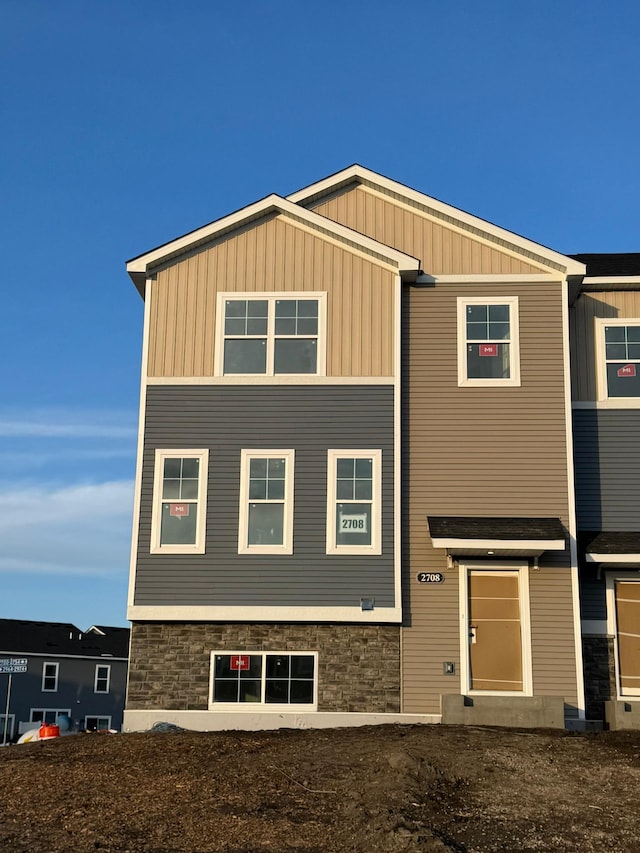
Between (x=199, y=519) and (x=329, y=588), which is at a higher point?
(x=199, y=519)

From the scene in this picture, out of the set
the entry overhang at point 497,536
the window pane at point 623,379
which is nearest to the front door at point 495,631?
the entry overhang at point 497,536

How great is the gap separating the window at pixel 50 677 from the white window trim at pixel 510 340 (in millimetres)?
42745

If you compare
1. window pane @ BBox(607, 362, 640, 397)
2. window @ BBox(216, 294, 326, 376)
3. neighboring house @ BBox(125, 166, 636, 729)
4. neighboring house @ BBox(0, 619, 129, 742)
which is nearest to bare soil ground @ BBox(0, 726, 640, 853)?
neighboring house @ BBox(125, 166, 636, 729)

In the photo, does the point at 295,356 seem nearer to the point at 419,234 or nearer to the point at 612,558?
the point at 419,234

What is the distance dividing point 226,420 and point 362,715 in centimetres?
531

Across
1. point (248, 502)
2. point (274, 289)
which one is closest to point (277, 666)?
point (248, 502)

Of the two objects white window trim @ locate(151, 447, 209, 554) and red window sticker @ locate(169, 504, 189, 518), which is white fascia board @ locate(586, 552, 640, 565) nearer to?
white window trim @ locate(151, 447, 209, 554)

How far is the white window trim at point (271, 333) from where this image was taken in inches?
682

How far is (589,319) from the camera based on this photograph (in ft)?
Result: 60.4

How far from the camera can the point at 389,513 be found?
54.5 feet

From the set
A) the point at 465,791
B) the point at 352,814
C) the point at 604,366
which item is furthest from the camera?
the point at 604,366

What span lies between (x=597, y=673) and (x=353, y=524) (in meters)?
4.69

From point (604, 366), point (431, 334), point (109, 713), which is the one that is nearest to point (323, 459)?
point (431, 334)

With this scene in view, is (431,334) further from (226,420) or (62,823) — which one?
(62,823)
